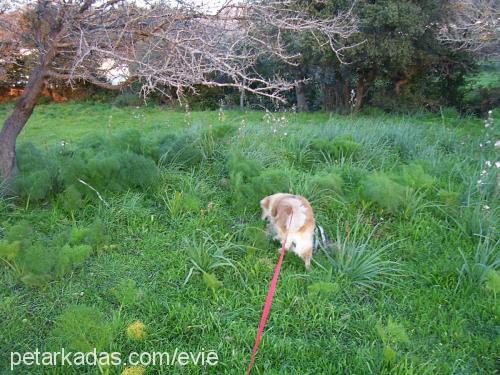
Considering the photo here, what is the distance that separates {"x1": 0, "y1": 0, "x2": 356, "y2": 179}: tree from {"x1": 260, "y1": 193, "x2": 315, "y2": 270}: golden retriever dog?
3.25 ft

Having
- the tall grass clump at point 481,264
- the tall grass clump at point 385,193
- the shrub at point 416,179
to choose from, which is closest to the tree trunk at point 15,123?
the tall grass clump at point 385,193

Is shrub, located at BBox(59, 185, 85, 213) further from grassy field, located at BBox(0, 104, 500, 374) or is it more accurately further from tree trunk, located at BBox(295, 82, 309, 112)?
tree trunk, located at BBox(295, 82, 309, 112)

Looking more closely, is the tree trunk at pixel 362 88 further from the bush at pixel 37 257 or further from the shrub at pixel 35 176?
the bush at pixel 37 257

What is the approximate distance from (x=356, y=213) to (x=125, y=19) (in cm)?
288

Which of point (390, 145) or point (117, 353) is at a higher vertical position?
point (390, 145)

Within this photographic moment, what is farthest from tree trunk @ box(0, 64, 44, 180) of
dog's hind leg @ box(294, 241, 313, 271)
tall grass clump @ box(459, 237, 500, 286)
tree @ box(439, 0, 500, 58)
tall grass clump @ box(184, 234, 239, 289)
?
tree @ box(439, 0, 500, 58)

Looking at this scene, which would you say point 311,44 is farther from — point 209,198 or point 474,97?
point 209,198

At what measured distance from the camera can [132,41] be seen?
12.6 ft

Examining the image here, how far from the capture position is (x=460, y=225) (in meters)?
3.89

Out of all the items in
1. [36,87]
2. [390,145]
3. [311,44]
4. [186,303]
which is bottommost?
[186,303]

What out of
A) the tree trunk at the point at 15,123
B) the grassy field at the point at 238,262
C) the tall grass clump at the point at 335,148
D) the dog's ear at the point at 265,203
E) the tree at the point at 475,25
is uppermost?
the tree at the point at 475,25

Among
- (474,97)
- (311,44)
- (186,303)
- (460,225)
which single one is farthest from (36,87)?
(474,97)

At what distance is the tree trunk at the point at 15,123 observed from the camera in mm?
4074

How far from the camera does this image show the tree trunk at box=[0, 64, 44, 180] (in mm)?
4074
